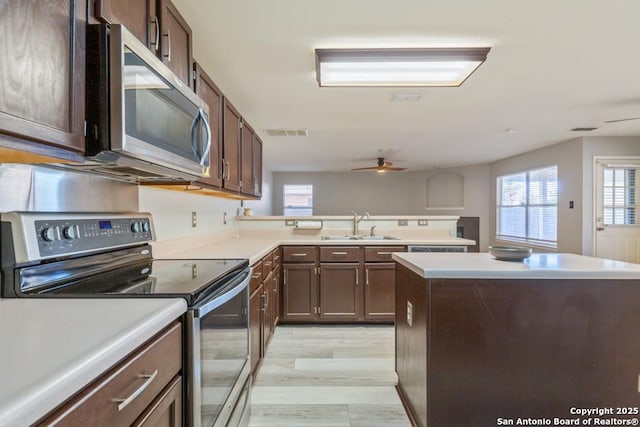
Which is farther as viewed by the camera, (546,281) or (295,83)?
(295,83)

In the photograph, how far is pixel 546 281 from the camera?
1592mm

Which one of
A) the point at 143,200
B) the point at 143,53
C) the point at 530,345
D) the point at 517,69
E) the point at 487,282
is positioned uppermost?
the point at 517,69

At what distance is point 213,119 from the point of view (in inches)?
83.8

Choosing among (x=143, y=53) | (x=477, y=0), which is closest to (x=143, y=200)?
(x=143, y=53)

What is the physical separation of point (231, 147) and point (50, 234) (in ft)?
4.86

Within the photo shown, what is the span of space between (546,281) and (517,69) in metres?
1.72

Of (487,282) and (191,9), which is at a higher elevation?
(191,9)

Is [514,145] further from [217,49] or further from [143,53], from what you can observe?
[143,53]

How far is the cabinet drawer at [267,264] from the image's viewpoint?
2.52m

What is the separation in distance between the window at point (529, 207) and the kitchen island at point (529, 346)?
469 cm

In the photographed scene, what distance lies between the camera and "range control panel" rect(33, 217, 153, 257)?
1.16 m

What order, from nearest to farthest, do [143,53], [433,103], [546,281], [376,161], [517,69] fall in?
1. [143,53]
2. [546,281]
3. [517,69]
4. [433,103]
5. [376,161]

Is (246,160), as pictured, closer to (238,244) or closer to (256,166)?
(256,166)

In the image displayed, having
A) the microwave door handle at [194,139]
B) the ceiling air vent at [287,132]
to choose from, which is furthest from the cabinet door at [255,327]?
the ceiling air vent at [287,132]
